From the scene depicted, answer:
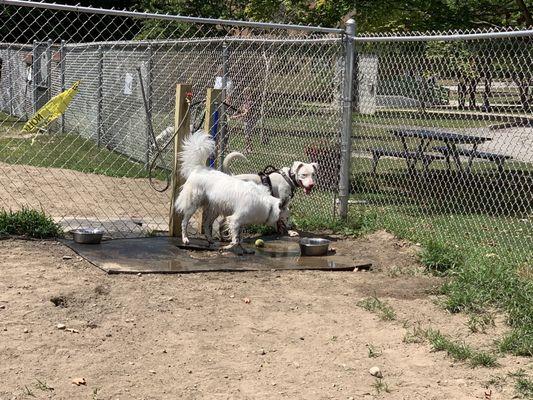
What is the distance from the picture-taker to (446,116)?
795cm

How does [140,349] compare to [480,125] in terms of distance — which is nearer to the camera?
[140,349]

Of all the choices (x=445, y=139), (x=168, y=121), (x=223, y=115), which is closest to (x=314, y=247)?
(x=223, y=115)

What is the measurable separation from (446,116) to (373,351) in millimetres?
3771

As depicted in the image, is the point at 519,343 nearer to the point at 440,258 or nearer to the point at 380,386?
the point at 380,386

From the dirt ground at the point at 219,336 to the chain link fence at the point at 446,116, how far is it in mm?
1721

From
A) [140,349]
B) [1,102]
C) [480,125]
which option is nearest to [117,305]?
[140,349]

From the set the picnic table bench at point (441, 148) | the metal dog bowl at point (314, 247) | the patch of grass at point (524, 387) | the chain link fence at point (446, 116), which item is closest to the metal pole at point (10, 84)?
the chain link fence at point (446, 116)

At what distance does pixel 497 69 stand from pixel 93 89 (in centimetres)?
920

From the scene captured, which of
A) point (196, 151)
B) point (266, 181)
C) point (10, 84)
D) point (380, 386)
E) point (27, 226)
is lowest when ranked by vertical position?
point (380, 386)

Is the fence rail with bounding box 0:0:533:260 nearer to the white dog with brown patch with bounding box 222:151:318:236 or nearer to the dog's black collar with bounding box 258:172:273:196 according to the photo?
the white dog with brown patch with bounding box 222:151:318:236

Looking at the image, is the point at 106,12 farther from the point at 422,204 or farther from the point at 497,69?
the point at 422,204

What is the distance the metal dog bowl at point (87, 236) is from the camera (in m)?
7.17

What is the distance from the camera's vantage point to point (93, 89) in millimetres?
15094

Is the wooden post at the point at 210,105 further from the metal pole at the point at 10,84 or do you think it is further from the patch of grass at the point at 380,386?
the metal pole at the point at 10,84
